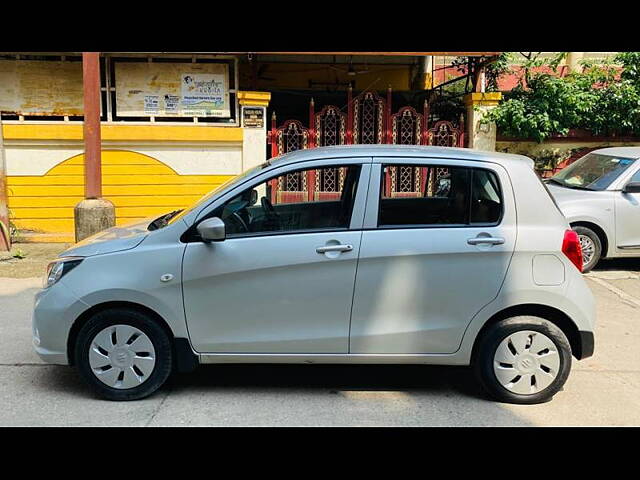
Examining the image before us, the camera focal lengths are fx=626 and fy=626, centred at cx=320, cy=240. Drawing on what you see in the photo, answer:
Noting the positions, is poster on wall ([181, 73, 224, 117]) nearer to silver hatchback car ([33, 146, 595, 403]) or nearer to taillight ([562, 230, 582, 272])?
silver hatchback car ([33, 146, 595, 403])

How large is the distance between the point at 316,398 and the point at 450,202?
5.42 feet

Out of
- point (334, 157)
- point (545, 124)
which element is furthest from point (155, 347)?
point (545, 124)

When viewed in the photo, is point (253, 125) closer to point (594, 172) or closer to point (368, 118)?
point (368, 118)

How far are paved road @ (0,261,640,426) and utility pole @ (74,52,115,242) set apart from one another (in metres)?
3.60

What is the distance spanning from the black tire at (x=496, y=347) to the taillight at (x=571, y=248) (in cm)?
45

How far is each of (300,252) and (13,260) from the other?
6065mm

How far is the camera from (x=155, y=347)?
4.18 metres

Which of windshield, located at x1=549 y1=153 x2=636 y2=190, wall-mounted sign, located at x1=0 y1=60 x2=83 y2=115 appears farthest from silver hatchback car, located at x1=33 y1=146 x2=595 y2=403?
wall-mounted sign, located at x1=0 y1=60 x2=83 y2=115

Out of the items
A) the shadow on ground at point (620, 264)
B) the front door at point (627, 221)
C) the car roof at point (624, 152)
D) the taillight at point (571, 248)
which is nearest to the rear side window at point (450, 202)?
the taillight at point (571, 248)

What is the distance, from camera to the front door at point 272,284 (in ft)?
13.5

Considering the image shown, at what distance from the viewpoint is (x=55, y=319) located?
4.16 meters

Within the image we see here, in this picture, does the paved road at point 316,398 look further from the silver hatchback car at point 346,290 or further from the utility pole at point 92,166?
the utility pole at point 92,166

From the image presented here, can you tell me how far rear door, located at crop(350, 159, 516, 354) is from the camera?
412cm

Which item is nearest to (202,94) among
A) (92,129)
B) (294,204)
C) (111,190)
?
(92,129)
